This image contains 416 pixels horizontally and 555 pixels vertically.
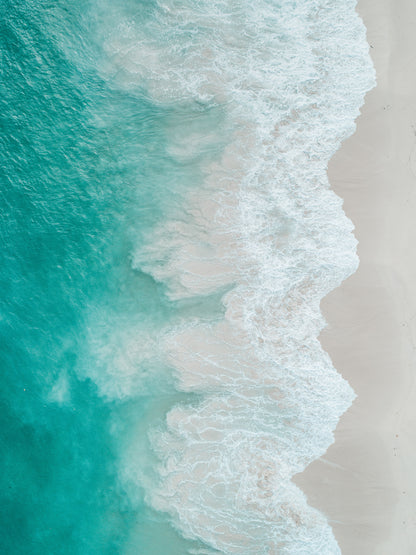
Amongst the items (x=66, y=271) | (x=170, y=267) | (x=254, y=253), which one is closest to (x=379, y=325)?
(x=254, y=253)

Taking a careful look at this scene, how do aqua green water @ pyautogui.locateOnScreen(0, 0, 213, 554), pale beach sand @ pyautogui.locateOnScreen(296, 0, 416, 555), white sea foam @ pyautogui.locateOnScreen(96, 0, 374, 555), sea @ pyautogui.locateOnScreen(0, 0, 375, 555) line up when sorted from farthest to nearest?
aqua green water @ pyautogui.locateOnScreen(0, 0, 213, 554)
sea @ pyautogui.locateOnScreen(0, 0, 375, 555)
white sea foam @ pyautogui.locateOnScreen(96, 0, 374, 555)
pale beach sand @ pyautogui.locateOnScreen(296, 0, 416, 555)

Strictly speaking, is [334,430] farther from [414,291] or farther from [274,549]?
[414,291]

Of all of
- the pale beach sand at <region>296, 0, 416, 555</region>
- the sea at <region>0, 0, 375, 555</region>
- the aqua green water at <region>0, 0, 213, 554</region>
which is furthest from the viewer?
the aqua green water at <region>0, 0, 213, 554</region>

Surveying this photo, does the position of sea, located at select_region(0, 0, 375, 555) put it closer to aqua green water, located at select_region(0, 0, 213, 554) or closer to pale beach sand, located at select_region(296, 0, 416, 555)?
aqua green water, located at select_region(0, 0, 213, 554)

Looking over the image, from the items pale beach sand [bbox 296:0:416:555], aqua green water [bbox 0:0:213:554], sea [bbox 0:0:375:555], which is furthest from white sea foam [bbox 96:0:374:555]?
aqua green water [bbox 0:0:213:554]

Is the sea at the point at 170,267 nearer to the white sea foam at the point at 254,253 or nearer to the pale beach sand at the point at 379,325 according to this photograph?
the white sea foam at the point at 254,253

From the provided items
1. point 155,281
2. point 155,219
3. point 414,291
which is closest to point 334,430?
point 414,291
